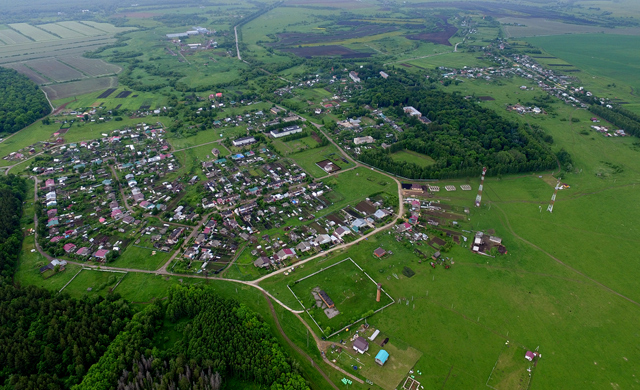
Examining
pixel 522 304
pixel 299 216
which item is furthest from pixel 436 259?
pixel 299 216

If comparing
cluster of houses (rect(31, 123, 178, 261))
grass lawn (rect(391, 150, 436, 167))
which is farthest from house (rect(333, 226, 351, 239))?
cluster of houses (rect(31, 123, 178, 261))

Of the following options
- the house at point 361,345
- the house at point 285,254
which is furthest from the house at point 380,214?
the house at point 361,345

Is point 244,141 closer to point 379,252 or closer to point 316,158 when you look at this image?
point 316,158

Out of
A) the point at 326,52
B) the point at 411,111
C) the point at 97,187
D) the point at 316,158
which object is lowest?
the point at 97,187

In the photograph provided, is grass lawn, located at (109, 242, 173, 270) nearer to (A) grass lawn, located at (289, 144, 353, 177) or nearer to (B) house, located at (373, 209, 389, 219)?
(A) grass lawn, located at (289, 144, 353, 177)

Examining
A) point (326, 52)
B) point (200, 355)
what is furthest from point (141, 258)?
point (326, 52)
